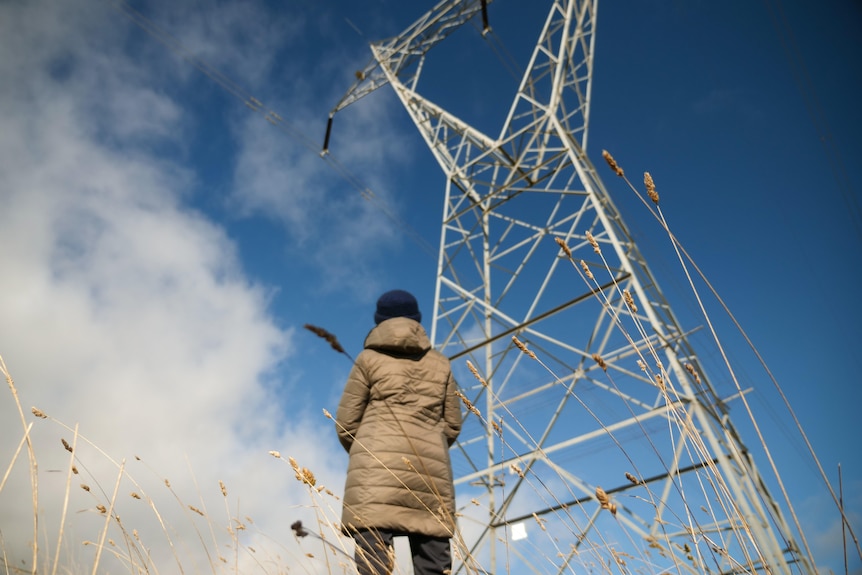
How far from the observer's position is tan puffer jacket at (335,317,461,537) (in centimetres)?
215

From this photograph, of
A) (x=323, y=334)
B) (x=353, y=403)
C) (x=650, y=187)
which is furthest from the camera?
(x=353, y=403)

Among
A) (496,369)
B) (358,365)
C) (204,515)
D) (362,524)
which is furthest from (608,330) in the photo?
(204,515)

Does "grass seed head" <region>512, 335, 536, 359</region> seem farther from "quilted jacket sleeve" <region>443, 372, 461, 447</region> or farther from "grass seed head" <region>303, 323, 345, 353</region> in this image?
"quilted jacket sleeve" <region>443, 372, 461, 447</region>

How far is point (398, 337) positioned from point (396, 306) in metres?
0.24

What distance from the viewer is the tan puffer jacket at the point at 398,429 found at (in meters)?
2.15

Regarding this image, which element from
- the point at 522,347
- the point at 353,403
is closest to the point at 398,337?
the point at 353,403

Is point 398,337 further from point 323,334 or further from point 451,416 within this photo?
point 323,334

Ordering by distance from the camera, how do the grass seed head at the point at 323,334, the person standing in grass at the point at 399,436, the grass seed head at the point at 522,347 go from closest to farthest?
the grass seed head at the point at 323,334 < the grass seed head at the point at 522,347 < the person standing in grass at the point at 399,436

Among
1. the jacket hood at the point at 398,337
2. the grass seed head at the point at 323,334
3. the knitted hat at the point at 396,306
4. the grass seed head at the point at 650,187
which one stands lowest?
the grass seed head at the point at 323,334

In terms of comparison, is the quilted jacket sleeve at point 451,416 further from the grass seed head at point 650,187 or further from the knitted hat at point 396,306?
the grass seed head at point 650,187

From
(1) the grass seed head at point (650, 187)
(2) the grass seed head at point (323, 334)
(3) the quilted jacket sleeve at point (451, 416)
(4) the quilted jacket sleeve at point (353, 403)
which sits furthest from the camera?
(3) the quilted jacket sleeve at point (451, 416)

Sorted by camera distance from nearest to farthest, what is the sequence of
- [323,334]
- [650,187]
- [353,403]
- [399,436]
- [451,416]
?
[323,334] < [650,187] < [399,436] < [353,403] < [451,416]

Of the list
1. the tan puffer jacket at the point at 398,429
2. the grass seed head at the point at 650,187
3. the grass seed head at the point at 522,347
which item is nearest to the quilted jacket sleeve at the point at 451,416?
the tan puffer jacket at the point at 398,429

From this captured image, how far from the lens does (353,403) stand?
8.07 ft
